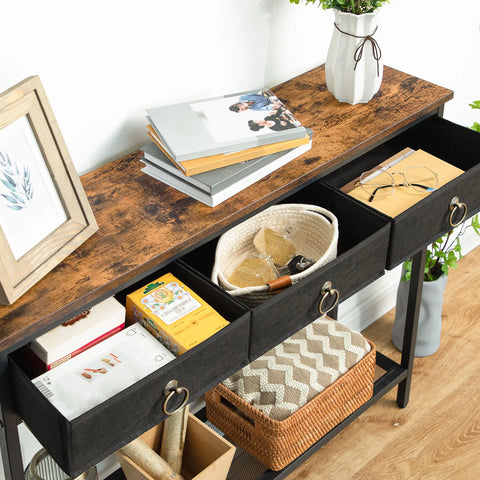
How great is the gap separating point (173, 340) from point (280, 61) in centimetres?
80

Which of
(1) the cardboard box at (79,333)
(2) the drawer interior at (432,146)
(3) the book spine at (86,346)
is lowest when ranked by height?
(2) the drawer interior at (432,146)

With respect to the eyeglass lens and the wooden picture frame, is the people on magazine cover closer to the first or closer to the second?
the eyeglass lens

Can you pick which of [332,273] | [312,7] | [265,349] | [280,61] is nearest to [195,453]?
[265,349]

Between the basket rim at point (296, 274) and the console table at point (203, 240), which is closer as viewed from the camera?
the console table at point (203, 240)

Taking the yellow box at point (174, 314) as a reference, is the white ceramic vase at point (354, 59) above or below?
above

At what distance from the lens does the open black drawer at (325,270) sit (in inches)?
51.1

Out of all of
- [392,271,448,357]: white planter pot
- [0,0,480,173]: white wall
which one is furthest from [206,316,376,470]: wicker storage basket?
[0,0,480,173]: white wall

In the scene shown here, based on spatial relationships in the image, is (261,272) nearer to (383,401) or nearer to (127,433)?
(127,433)

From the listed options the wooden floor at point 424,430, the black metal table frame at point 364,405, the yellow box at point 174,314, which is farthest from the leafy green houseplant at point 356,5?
the wooden floor at point 424,430

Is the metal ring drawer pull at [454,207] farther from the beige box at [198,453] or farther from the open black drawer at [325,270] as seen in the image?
the beige box at [198,453]

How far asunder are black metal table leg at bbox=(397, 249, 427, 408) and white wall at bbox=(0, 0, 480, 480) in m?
0.56

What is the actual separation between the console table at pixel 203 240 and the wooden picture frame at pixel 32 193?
4 cm

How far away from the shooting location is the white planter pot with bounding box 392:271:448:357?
220 cm

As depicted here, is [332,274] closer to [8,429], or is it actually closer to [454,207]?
[454,207]
